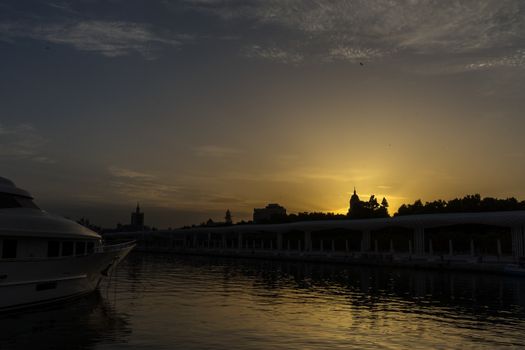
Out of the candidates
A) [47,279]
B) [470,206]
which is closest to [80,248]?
[47,279]

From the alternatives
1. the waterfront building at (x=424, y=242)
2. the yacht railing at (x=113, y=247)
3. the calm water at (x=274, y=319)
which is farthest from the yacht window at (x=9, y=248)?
the waterfront building at (x=424, y=242)

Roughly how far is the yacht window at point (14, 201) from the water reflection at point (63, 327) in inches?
245

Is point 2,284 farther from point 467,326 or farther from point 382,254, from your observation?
point 382,254

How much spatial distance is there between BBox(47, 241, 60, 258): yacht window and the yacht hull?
0.58 meters

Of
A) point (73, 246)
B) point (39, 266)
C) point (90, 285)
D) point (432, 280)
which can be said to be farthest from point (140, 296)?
point (432, 280)

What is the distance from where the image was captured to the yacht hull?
2495 centimetres

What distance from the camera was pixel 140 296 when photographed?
115 feet

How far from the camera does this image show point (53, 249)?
2828 centimetres

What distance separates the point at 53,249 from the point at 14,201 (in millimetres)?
3697

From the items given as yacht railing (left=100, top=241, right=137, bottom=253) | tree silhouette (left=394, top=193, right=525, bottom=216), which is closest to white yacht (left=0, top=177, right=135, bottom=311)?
yacht railing (left=100, top=241, right=137, bottom=253)

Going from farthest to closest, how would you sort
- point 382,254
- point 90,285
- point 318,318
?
1. point 382,254
2. point 90,285
3. point 318,318

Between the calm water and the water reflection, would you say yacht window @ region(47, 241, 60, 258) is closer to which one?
the water reflection

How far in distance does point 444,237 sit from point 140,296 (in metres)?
80.2

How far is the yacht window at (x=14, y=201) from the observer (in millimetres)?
28031
